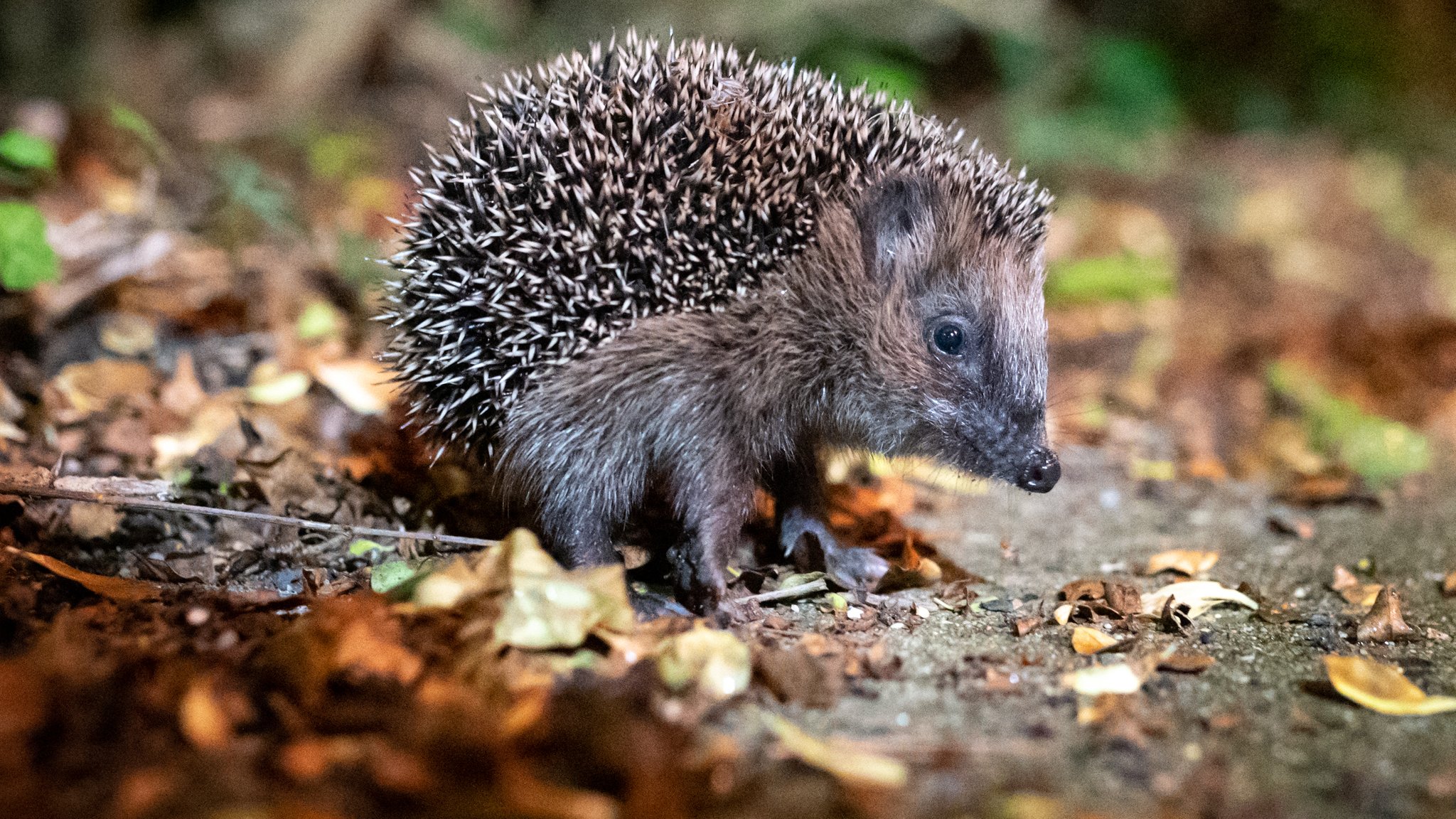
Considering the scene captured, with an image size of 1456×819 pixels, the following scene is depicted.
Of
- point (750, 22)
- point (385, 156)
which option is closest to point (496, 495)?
point (385, 156)

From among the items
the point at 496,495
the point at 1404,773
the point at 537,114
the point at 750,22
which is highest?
the point at 750,22

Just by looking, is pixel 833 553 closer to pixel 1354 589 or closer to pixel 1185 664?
pixel 1185 664

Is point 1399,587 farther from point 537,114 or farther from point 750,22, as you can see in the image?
point 750,22

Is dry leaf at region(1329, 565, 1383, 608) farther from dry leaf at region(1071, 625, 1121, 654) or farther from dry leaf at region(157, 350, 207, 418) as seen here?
dry leaf at region(157, 350, 207, 418)

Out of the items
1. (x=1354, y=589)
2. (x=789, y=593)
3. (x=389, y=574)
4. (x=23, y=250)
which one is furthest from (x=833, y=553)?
(x=23, y=250)

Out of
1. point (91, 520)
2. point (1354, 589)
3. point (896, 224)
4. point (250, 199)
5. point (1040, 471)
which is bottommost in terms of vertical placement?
A: point (91, 520)

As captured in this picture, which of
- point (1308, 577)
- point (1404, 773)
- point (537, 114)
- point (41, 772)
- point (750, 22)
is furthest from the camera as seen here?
point (750, 22)

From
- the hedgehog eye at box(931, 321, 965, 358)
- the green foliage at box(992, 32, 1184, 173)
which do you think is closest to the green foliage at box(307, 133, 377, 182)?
the hedgehog eye at box(931, 321, 965, 358)
